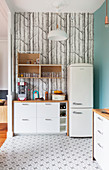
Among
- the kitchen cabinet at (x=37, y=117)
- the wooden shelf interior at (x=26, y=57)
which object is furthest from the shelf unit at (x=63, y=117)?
the wooden shelf interior at (x=26, y=57)

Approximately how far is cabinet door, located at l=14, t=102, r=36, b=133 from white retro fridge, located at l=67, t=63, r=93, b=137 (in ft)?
3.00

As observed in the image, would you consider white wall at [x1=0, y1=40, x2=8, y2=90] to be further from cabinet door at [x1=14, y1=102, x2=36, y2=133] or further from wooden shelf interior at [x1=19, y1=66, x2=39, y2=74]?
cabinet door at [x1=14, y1=102, x2=36, y2=133]

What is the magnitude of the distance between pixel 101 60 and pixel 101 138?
2.06 metres

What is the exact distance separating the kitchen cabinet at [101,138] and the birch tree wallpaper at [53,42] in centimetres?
190

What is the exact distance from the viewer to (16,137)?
3738mm

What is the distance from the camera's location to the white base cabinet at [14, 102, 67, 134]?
3797mm

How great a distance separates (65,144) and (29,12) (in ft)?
10.8

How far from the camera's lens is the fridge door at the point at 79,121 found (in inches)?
146

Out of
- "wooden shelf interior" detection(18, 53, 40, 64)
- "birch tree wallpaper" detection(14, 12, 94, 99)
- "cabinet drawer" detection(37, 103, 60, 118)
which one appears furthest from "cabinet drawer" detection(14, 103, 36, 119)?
"wooden shelf interior" detection(18, 53, 40, 64)

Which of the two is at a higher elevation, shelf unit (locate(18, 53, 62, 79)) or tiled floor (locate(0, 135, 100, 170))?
shelf unit (locate(18, 53, 62, 79))

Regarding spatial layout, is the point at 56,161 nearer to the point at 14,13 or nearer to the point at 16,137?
the point at 16,137

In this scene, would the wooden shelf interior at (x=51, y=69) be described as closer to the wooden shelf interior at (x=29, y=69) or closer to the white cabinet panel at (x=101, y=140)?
the wooden shelf interior at (x=29, y=69)

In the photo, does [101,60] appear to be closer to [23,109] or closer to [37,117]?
[37,117]

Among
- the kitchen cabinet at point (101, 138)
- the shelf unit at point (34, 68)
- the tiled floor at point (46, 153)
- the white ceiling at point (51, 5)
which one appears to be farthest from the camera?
the shelf unit at point (34, 68)
